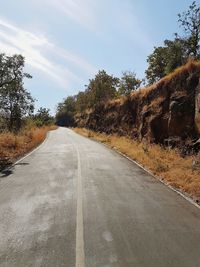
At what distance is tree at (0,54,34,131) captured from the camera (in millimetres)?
22125

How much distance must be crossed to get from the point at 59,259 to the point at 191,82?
1792cm

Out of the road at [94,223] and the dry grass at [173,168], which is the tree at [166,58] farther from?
the road at [94,223]

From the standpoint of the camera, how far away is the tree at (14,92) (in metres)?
22.1

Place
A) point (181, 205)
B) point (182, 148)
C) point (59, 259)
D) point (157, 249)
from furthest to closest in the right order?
point (182, 148)
point (181, 205)
point (157, 249)
point (59, 259)

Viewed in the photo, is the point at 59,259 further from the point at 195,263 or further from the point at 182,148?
the point at 182,148

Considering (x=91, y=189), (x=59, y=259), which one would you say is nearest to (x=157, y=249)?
(x=59, y=259)

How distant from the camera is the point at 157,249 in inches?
248

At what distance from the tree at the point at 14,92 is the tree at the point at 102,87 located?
2596cm

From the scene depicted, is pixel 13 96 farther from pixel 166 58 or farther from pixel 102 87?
pixel 102 87

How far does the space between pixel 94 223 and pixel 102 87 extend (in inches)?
2273

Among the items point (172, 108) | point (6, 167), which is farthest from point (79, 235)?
point (172, 108)

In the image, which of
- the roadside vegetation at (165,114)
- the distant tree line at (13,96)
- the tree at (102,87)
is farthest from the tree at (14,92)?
the tree at (102,87)

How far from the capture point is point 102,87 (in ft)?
212

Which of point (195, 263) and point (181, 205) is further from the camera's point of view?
point (181, 205)
